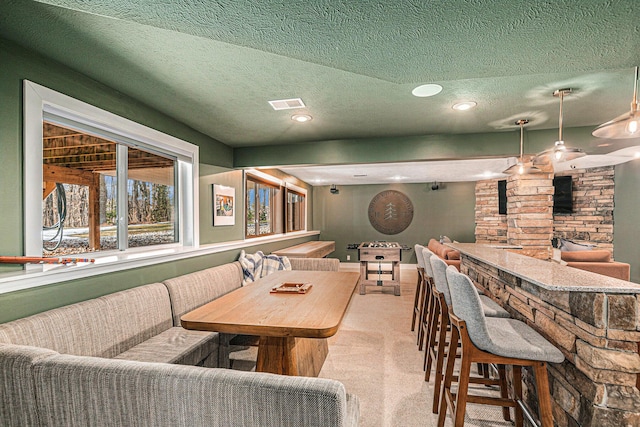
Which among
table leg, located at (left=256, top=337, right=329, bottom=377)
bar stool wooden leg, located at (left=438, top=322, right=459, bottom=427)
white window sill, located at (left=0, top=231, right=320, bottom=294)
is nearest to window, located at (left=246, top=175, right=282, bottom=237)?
white window sill, located at (left=0, top=231, right=320, bottom=294)

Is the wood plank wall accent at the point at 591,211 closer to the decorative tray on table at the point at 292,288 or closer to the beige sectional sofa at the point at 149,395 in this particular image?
the decorative tray on table at the point at 292,288

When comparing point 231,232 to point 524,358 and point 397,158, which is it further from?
point 524,358

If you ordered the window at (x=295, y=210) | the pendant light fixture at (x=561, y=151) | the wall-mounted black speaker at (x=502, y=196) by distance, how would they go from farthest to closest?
the wall-mounted black speaker at (x=502, y=196)
the window at (x=295, y=210)
the pendant light fixture at (x=561, y=151)

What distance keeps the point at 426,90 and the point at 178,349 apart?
2.59 metres

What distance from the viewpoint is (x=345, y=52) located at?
4.93 ft

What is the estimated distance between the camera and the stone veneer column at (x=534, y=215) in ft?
13.6

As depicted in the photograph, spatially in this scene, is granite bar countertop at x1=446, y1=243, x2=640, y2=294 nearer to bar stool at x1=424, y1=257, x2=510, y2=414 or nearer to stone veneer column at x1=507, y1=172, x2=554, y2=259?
bar stool at x1=424, y1=257, x2=510, y2=414

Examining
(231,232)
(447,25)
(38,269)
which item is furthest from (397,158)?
(38,269)

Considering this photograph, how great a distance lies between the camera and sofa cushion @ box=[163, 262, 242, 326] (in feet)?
8.63

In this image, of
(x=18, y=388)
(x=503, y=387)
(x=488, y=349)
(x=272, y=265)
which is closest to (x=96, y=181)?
(x=18, y=388)

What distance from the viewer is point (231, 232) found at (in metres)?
4.22

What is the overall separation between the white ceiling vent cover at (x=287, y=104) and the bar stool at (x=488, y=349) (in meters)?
1.83

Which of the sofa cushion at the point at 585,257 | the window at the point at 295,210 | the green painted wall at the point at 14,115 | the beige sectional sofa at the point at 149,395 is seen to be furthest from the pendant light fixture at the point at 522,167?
the window at the point at 295,210

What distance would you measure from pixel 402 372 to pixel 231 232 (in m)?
2.70
